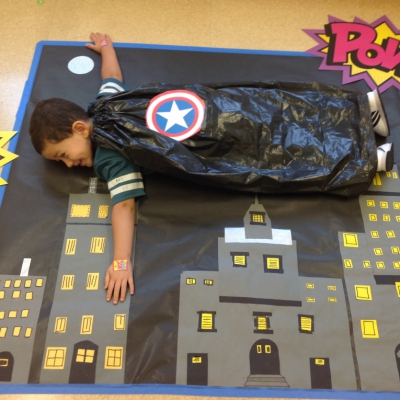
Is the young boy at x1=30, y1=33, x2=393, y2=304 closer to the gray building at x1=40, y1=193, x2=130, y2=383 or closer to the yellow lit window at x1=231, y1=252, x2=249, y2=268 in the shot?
the gray building at x1=40, y1=193, x2=130, y2=383

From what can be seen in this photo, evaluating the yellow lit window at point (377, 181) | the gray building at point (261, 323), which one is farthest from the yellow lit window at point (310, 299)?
the yellow lit window at point (377, 181)

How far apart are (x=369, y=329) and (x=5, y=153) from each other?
0.96m

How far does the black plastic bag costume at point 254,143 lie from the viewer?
86cm

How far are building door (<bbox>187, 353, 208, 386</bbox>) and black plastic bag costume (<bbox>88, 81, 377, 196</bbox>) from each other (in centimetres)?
37

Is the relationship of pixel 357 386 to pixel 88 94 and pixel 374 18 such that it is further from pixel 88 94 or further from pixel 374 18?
pixel 374 18

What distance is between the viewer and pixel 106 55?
1.13 meters

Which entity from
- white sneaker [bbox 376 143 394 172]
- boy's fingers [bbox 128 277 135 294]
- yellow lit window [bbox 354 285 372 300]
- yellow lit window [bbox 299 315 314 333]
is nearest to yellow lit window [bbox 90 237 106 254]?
boy's fingers [bbox 128 277 135 294]

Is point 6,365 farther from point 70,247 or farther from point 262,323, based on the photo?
point 262,323

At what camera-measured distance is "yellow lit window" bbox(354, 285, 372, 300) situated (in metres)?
0.83

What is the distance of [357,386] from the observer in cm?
75

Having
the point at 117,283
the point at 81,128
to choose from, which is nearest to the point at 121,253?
the point at 117,283

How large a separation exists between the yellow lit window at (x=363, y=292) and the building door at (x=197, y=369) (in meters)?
0.35

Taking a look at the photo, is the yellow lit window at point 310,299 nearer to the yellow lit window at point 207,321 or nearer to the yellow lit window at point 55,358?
the yellow lit window at point 207,321

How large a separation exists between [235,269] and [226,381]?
225 mm
